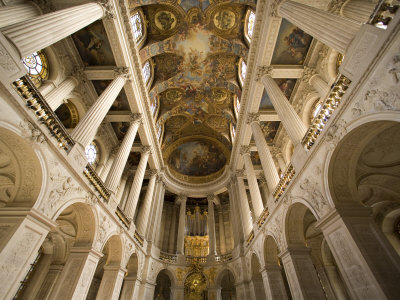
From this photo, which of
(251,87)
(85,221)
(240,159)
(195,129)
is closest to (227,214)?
(240,159)

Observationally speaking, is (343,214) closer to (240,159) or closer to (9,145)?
(9,145)

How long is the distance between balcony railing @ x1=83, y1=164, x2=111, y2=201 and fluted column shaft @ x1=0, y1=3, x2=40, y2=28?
15.6 ft

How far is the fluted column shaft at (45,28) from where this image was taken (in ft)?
16.3

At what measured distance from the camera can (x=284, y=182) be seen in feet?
25.4

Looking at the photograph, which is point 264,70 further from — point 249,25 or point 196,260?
point 196,260

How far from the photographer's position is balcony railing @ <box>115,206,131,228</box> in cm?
953

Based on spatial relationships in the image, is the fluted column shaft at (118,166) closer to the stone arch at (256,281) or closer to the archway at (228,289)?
the stone arch at (256,281)

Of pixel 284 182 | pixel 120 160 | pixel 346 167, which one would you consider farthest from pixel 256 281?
pixel 120 160

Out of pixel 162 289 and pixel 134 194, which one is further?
pixel 162 289

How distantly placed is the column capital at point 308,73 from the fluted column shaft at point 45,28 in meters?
10.7

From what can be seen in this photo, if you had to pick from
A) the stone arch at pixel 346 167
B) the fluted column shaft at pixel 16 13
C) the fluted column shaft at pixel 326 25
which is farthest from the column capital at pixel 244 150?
the fluted column shaft at pixel 16 13

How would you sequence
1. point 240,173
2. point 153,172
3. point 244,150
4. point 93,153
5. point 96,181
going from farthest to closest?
point 153,172 → point 240,173 → point 244,150 → point 93,153 → point 96,181

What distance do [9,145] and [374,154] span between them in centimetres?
1007

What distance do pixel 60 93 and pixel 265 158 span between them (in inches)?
431
